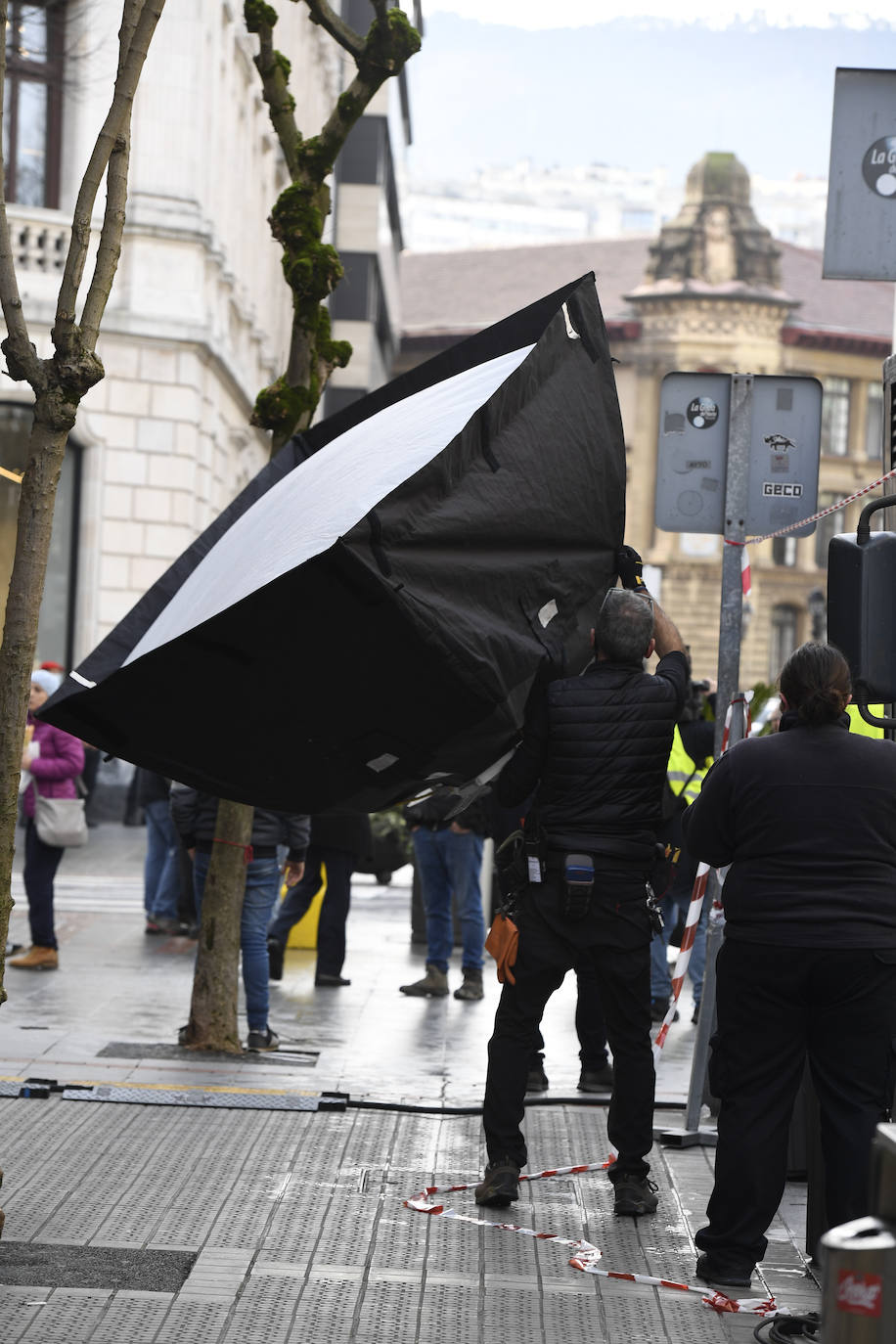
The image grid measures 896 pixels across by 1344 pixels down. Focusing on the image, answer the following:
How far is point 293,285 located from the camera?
962 centimetres

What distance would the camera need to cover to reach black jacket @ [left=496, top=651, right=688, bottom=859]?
6570mm

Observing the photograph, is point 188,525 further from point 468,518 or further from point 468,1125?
point 468,518

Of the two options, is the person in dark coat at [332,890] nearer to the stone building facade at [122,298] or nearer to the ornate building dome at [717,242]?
the stone building facade at [122,298]

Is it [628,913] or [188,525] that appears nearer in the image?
[628,913]

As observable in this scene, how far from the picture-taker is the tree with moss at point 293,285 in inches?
370

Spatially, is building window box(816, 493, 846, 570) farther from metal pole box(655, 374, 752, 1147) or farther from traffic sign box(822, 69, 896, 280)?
metal pole box(655, 374, 752, 1147)

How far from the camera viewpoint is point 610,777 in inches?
259

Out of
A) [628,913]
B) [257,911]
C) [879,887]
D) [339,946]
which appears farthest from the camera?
[339,946]

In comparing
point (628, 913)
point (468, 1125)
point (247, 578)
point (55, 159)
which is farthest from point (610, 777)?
point (55, 159)

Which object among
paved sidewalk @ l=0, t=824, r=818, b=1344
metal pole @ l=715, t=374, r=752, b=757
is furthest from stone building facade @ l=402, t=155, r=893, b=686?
metal pole @ l=715, t=374, r=752, b=757

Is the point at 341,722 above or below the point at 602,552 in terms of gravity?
below

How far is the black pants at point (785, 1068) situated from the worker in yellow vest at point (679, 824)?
4.46 meters

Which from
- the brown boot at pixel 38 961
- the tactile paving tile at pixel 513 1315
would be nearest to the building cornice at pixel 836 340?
the brown boot at pixel 38 961

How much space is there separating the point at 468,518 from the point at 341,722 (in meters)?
0.80
